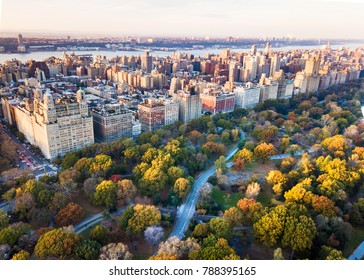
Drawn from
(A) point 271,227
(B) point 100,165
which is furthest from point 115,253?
(B) point 100,165

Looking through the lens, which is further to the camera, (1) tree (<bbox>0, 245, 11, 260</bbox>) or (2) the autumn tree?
(1) tree (<bbox>0, 245, 11, 260</bbox>)

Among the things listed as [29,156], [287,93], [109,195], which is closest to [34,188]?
[109,195]

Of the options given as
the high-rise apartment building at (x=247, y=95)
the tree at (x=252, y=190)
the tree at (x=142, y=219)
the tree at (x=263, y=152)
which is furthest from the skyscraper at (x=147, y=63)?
the tree at (x=142, y=219)

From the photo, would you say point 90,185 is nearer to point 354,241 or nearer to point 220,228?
point 220,228

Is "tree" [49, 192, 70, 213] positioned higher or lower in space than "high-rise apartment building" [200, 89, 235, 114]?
lower

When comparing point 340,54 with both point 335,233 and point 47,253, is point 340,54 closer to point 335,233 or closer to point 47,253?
point 335,233

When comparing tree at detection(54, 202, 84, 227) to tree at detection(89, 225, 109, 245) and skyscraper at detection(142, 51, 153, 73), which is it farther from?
skyscraper at detection(142, 51, 153, 73)

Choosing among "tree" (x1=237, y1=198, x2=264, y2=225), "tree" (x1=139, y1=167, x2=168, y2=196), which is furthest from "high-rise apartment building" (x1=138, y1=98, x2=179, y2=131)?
"tree" (x1=237, y1=198, x2=264, y2=225)
